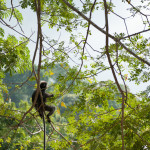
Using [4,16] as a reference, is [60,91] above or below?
below

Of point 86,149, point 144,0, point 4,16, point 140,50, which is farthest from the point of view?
point 4,16

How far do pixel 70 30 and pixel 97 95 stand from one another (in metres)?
0.83

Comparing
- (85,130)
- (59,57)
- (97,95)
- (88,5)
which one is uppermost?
(88,5)

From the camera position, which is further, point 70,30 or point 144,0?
point 70,30

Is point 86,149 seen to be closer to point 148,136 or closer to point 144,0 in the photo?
point 148,136

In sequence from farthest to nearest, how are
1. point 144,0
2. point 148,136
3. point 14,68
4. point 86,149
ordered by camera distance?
point 14,68 < point 86,149 < point 148,136 < point 144,0

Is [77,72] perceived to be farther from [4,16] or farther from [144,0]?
[4,16]

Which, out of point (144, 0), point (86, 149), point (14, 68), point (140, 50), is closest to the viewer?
point (144, 0)

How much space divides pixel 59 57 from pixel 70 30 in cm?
38

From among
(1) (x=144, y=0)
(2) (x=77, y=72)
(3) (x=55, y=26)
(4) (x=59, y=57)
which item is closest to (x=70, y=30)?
(3) (x=55, y=26)

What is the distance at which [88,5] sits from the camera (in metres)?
2.78

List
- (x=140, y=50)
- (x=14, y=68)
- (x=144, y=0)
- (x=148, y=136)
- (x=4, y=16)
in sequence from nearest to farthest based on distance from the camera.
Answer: (x=144, y=0), (x=140, y=50), (x=148, y=136), (x=14, y=68), (x=4, y=16)

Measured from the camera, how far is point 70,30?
2930 mm

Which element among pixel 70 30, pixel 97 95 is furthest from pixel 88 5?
pixel 97 95
